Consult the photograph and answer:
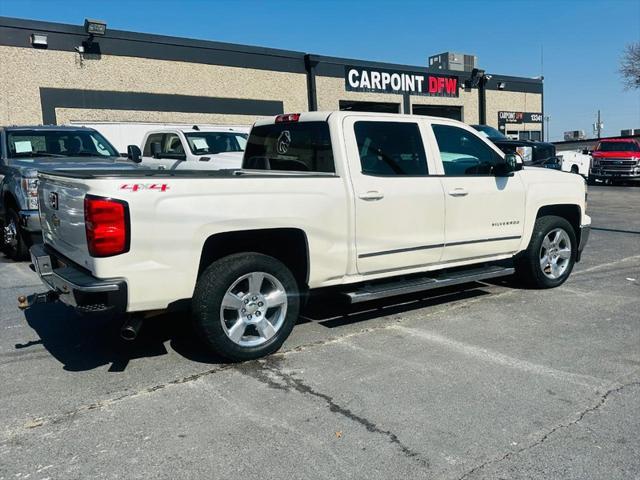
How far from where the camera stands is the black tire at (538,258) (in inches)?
254

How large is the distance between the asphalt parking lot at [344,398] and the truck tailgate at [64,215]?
91 centimetres

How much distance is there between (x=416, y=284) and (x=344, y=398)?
1789mm

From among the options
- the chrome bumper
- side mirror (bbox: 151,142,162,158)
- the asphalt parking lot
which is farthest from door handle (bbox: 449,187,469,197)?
side mirror (bbox: 151,142,162,158)

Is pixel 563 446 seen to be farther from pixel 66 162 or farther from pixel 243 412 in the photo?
pixel 66 162

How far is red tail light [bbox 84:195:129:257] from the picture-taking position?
3748 mm

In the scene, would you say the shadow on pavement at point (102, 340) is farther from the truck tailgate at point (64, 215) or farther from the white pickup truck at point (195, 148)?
the white pickup truck at point (195, 148)

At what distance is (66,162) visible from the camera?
8.20 metres

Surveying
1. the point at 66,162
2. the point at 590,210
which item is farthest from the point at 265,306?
the point at 590,210

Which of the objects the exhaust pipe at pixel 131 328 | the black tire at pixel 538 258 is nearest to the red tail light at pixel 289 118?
the exhaust pipe at pixel 131 328

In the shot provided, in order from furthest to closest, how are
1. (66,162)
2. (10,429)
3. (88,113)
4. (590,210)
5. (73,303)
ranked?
(88,113), (590,210), (66,162), (73,303), (10,429)

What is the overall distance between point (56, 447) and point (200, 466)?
2.82ft

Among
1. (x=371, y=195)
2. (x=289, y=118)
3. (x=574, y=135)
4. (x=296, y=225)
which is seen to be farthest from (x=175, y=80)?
(x=574, y=135)

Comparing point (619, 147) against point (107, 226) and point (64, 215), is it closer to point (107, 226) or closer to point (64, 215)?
point (64, 215)

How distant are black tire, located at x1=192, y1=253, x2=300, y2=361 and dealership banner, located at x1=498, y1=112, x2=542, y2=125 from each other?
27.6 m
